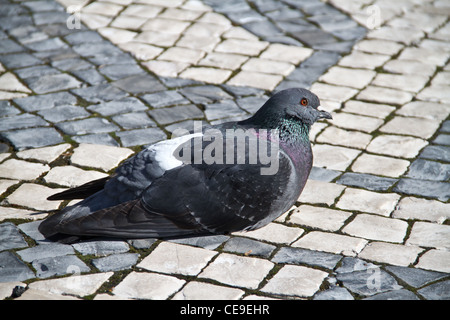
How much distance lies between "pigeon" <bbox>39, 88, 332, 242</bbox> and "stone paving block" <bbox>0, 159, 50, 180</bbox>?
2.97 feet

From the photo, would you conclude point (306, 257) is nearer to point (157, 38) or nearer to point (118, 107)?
point (118, 107)

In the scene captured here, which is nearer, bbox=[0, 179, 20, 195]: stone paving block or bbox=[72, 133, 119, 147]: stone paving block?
bbox=[0, 179, 20, 195]: stone paving block

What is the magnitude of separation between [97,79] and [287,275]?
11.3 ft

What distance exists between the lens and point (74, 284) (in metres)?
3.83

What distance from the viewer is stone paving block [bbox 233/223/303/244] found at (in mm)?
4336

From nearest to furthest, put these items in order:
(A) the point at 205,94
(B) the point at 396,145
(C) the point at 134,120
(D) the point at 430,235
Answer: (D) the point at 430,235 → (B) the point at 396,145 → (C) the point at 134,120 → (A) the point at 205,94

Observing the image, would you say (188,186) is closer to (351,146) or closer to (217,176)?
(217,176)

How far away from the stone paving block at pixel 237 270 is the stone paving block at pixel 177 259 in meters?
0.07

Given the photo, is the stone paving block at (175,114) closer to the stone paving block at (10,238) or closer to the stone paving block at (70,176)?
the stone paving block at (70,176)

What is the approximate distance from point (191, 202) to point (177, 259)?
39cm

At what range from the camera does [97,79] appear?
21.3 feet

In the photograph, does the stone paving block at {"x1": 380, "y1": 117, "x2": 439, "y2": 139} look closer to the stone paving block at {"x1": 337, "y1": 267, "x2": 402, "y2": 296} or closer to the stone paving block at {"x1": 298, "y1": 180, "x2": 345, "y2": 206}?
the stone paving block at {"x1": 298, "y1": 180, "x2": 345, "y2": 206}

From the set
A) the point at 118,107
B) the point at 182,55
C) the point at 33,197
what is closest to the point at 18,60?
the point at 118,107

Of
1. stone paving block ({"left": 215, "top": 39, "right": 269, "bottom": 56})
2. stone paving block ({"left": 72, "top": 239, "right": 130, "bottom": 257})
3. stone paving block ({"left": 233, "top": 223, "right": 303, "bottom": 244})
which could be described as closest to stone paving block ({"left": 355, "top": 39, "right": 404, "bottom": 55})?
stone paving block ({"left": 215, "top": 39, "right": 269, "bottom": 56})
